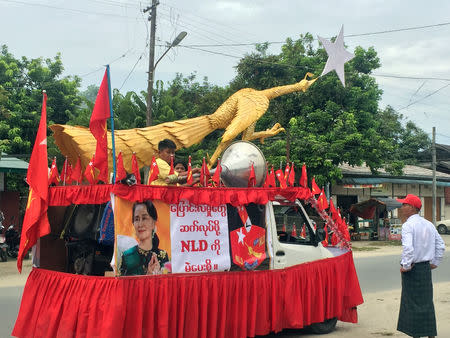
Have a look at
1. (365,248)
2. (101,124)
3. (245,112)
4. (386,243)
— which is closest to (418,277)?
(245,112)

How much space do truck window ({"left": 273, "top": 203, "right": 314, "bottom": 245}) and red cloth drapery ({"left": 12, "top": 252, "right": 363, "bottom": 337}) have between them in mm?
346

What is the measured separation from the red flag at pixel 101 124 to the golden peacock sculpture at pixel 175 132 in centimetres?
134

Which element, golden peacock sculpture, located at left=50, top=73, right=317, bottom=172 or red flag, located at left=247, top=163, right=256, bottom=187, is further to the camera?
golden peacock sculpture, located at left=50, top=73, right=317, bottom=172

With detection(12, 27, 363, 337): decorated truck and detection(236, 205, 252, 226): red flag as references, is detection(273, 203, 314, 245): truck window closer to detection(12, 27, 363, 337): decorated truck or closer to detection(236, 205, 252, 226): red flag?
detection(12, 27, 363, 337): decorated truck

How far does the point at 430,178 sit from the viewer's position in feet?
101

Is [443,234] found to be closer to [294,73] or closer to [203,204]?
[294,73]

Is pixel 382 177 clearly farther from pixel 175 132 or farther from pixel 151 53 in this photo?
pixel 175 132

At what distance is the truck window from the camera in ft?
20.3

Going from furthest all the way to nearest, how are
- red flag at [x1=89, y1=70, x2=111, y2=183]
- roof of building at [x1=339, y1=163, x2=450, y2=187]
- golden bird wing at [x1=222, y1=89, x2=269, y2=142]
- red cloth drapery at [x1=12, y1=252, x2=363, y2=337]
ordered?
roof of building at [x1=339, y1=163, x2=450, y2=187] → golden bird wing at [x1=222, y1=89, x2=269, y2=142] → red flag at [x1=89, y1=70, x2=111, y2=183] → red cloth drapery at [x1=12, y1=252, x2=363, y2=337]

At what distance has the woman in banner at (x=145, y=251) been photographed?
473 cm

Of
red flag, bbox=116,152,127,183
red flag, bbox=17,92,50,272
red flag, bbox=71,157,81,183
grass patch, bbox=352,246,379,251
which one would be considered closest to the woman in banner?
red flag, bbox=116,152,127,183

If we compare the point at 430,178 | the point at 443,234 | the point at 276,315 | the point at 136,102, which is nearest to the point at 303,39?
the point at 136,102

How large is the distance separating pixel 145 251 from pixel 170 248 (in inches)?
11.2

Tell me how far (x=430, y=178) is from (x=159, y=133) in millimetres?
27307
